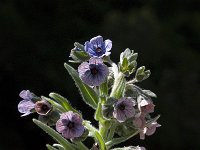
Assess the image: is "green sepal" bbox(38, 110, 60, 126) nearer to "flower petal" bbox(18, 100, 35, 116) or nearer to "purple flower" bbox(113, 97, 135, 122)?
"flower petal" bbox(18, 100, 35, 116)

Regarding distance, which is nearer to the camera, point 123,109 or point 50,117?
point 123,109

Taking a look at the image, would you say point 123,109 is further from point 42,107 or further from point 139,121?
point 42,107

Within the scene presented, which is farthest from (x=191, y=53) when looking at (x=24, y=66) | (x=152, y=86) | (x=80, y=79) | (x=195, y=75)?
(x=80, y=79)

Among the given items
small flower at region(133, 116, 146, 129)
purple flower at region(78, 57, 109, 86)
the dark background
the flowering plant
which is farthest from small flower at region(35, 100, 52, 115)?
the dark background

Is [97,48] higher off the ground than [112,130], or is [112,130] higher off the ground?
[97,48]

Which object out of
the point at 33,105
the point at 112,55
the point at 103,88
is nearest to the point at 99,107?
the point at 103,88

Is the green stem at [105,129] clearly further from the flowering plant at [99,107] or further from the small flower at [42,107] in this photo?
the small flower at [42,107]
